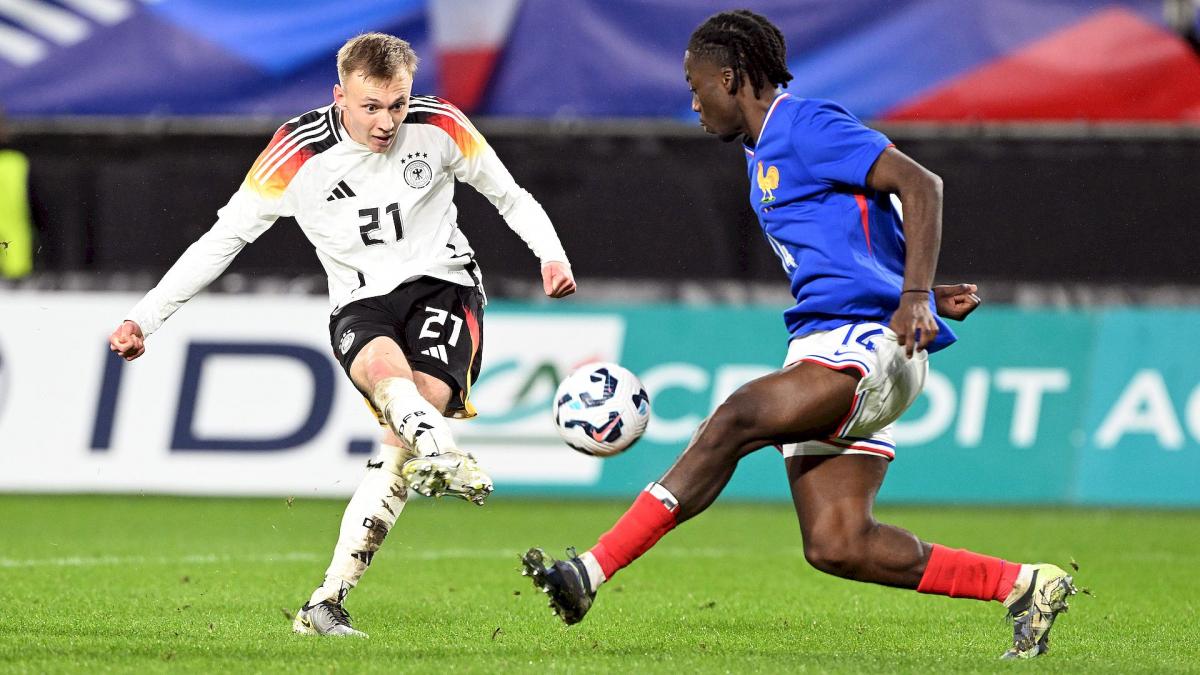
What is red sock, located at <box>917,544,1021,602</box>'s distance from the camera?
561cm

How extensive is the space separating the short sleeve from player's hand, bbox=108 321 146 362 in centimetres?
229

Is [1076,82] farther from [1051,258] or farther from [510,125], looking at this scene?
[510,125]

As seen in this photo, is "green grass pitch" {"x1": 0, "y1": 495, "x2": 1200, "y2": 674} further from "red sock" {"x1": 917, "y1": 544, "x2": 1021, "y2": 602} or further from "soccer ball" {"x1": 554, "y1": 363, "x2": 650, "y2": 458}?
"soccer ball" {"x1": 554, "y1": 363, "x2": 650, "y2": 458}

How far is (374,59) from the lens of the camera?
19.2ft

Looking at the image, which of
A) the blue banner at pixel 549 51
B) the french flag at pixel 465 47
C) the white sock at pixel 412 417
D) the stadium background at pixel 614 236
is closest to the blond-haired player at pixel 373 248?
the white sock at pixel 412 417

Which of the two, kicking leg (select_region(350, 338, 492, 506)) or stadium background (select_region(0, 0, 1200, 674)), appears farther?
stadium background (select_region(0, 0, 1200, 674))

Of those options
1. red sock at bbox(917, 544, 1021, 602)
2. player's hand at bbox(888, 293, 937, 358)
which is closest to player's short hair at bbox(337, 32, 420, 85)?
player's hand at bbox(888, 293, 937, 358)

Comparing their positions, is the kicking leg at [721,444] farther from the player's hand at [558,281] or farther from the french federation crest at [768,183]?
the player's hand at [558,281]

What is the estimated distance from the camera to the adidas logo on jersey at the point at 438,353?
6039 mm

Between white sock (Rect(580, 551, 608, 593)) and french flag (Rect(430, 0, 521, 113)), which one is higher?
french flag (Rect(430, 0, 521, 113))

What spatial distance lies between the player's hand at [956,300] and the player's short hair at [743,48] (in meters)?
0.84

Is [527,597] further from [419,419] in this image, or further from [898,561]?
[898,561]

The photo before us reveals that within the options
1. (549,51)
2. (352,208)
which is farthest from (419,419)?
(549,51)

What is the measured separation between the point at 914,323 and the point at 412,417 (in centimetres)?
157
